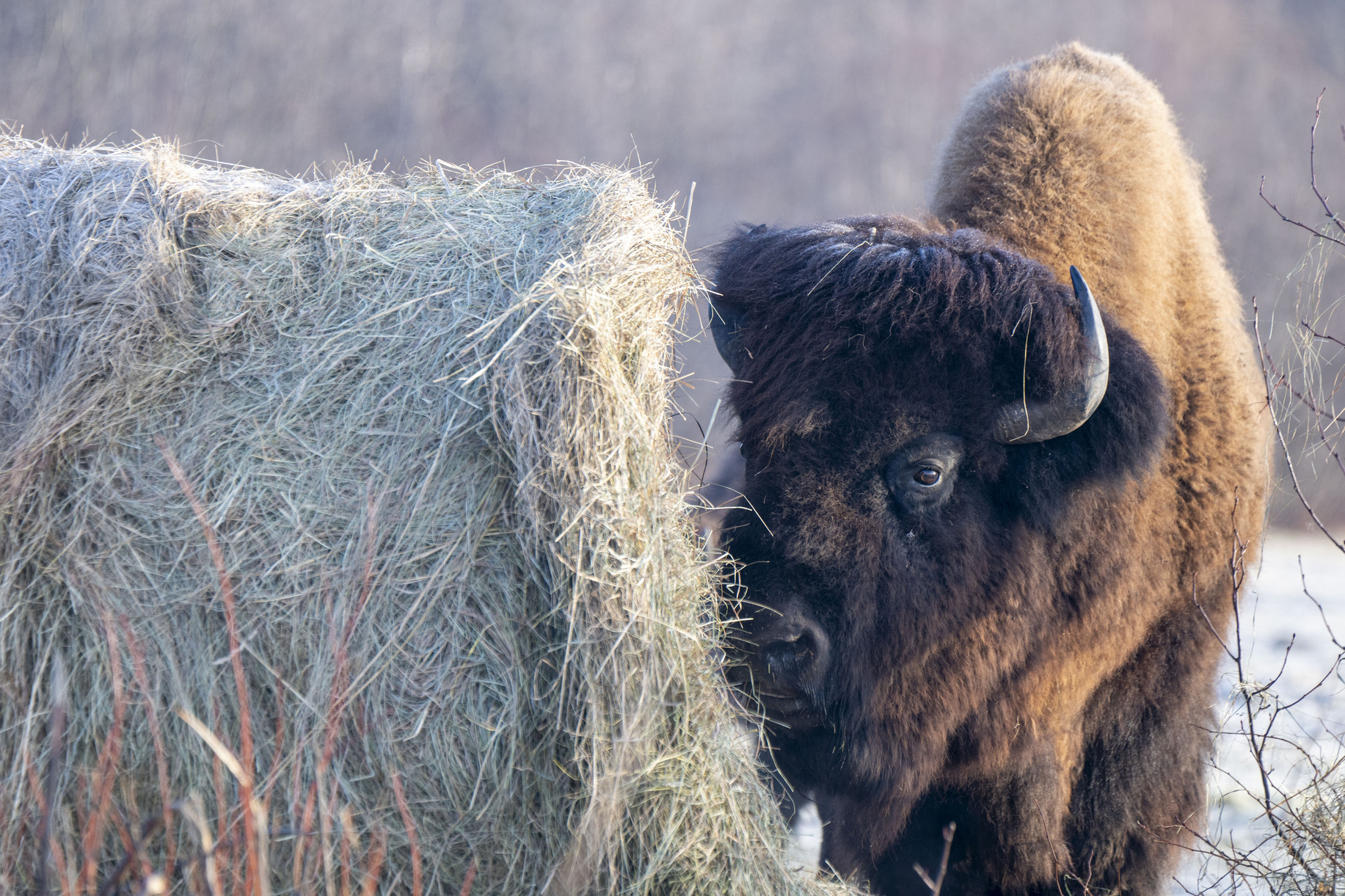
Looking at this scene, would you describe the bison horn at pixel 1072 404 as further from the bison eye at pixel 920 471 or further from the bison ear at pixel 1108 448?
the bison eye at pixel 920 471

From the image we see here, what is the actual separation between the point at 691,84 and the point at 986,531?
53.6 ft

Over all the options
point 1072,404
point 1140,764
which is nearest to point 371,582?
point 1072,404

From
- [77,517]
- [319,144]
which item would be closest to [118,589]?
[77,517]

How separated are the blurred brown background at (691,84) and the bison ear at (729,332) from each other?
973 cm

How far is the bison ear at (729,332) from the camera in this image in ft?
9.52

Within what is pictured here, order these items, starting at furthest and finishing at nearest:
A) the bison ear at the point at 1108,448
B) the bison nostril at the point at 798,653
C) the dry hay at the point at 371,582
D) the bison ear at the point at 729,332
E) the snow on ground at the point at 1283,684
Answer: the snow on ground at the point at 1283,684 → the bison ear at the point at 729,332 → the bison ear at the point at 1108,448 → the bison nostril at the point at 798,653 → the dry hay at the point at 371,582

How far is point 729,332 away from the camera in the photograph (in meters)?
2.98

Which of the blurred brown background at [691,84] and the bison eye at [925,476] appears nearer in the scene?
the bison eye at [925,476]

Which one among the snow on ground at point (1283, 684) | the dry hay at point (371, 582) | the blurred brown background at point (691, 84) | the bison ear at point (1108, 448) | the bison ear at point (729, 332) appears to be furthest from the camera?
the blurred brown background at point (691, 84)

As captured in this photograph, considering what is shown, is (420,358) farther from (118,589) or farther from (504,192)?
(118,589)

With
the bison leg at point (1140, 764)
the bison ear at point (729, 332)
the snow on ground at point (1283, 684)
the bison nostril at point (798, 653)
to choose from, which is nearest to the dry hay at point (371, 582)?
the bison nostril at point (798, 653)

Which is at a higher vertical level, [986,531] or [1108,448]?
[1108,448]

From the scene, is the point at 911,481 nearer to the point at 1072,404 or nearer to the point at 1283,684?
the point at 1072,404

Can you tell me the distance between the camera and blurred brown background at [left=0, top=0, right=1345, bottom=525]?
44.2 ft
